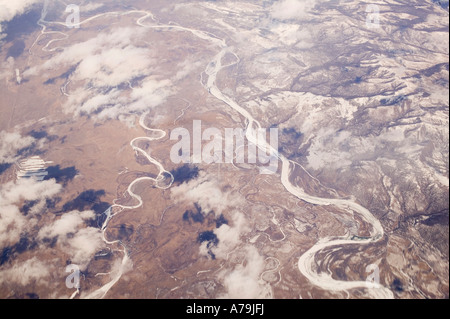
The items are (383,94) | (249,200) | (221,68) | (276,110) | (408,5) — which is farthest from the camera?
(408,5)

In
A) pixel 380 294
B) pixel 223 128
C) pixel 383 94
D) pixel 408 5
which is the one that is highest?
pixel 408 5

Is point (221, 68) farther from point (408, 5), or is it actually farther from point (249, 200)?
point (408, 5)

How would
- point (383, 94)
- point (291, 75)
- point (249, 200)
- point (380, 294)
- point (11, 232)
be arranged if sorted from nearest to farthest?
1. point (380, 294)
2. point (11, 232)
3. point (249, 200)
4. point (383, 94)
5. point (291, 75)

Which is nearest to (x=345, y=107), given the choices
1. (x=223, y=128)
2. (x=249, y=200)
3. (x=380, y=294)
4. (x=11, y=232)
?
(x=223, y=128)

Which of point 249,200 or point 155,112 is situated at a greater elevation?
point 155,112

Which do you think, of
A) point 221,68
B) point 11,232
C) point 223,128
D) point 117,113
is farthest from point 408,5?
point 11,232

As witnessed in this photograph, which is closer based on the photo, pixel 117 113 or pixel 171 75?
pixel 117 113
